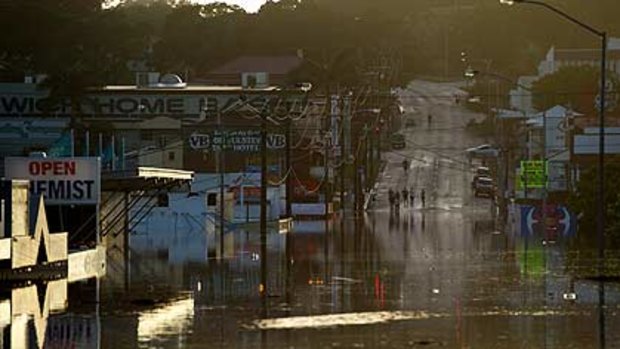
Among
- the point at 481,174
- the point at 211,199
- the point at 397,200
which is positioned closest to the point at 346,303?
the point at 211,199

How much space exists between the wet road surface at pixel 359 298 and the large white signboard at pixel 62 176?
2.74 m

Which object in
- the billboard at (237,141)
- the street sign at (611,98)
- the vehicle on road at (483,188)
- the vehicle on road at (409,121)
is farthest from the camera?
the vehicle on road at (409,121)

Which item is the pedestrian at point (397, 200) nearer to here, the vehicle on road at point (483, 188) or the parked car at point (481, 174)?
the vehicle on road at point (483, 188)

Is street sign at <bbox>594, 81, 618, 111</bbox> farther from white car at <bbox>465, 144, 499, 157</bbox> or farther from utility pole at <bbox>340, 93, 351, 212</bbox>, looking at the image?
utility pole at <bbox>340, 93, 351, 212</bbox>

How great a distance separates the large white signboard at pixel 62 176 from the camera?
4956cm

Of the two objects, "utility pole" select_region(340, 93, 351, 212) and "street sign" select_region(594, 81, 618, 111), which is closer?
"utility pole" select_region(340, 93, 351, 212)

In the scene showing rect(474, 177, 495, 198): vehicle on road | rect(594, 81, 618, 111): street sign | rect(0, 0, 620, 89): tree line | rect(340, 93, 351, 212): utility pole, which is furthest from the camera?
rect(474, 177, 495, 198): vehicle on road

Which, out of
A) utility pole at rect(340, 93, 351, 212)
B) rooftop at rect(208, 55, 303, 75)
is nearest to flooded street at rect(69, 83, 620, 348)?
utility pole at rect(340, 93, 351, 212)

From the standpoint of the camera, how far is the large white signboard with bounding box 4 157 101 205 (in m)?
49.6

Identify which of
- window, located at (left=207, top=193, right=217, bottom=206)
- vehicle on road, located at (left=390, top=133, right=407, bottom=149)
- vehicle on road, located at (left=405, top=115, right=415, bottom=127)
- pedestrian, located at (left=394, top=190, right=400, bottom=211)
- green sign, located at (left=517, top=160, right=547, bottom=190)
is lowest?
pedestrian, located at (left=394, top=190, right=400, bottom=211)

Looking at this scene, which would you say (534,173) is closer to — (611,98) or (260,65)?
(611,98)

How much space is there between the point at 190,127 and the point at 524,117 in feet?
96.0

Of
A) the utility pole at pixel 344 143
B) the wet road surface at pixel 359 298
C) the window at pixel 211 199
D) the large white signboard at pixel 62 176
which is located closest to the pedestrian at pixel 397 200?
the utility pole at pixel 344 143

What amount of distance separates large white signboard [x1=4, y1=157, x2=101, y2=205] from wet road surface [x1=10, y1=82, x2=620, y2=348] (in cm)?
274
